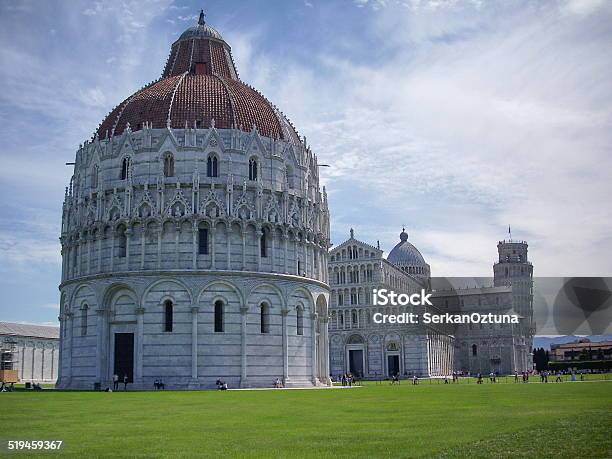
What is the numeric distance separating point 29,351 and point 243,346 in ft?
234

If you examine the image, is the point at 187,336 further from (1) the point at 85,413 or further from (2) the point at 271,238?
(1) the point at 85,413

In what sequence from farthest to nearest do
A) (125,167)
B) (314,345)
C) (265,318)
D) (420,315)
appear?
(420,315) < (314,345) < (125,167) < (265,318)

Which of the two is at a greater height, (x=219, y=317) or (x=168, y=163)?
(x=168, y=163)

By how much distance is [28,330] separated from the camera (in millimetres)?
120750

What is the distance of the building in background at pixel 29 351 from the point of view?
110m

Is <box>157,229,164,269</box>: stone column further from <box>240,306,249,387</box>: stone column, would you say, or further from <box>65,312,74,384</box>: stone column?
<box>65,312,74,384</box>: stone column

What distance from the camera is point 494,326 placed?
142 m

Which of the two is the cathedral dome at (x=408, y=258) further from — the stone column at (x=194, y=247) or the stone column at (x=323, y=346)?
the stone column at (x=194, y=247)

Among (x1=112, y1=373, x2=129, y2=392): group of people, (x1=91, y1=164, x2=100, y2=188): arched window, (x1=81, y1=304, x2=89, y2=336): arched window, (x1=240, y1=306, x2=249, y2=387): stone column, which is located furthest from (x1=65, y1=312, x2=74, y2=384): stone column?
(x1=240, y1=306, x2=249, y2=387): stone column

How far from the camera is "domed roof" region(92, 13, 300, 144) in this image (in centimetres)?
6144

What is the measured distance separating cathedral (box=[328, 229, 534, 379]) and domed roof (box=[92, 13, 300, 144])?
47536 millimetres

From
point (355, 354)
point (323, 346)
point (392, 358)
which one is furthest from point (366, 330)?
point (323, 346)

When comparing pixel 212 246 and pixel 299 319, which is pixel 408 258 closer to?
pixel 299 319

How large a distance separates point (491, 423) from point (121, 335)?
41.0m
